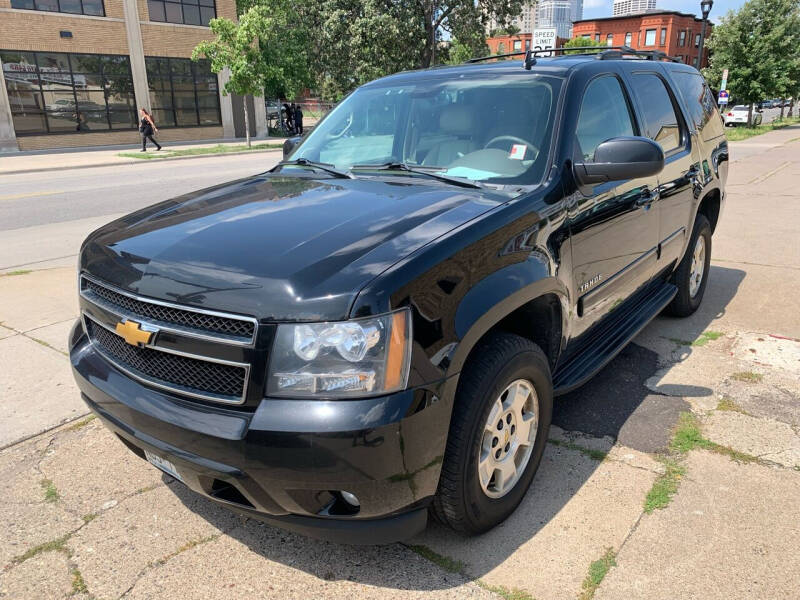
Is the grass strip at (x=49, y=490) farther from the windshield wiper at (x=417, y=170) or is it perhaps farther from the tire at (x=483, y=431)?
the windshield wiper at (x=417, y=170)

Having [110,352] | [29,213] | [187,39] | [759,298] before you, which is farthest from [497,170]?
[187,39]

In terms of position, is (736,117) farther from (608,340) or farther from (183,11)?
Result: (608,340)

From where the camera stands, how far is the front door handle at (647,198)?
3780mm

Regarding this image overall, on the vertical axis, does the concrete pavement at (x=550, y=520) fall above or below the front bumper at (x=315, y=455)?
below

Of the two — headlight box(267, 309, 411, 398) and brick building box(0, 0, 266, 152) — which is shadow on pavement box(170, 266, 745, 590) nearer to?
headlight box(267, 309, 411, 398)

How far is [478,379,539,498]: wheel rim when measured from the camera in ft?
8.39

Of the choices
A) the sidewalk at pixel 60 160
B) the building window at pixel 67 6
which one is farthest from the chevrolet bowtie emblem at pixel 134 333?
the building window at pixel 67 6

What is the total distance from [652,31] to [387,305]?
86.5m

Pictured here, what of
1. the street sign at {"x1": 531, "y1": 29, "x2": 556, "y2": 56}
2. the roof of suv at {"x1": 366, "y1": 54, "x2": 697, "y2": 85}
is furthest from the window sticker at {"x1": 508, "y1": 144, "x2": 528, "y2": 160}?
the street sign at {"x1": 531, "y1": 29, "x2": 556, "y2": 56}

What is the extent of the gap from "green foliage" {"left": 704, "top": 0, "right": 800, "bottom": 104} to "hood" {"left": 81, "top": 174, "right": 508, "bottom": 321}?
38.7 metres

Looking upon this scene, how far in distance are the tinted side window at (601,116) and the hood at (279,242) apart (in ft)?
2.71

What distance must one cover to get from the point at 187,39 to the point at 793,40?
3205cm

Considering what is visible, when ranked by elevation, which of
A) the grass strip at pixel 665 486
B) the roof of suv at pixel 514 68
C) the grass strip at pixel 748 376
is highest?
the roof of suv at pixel 514 68

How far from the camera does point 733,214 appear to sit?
10070 mm
